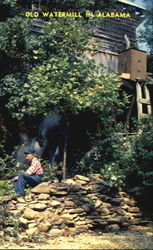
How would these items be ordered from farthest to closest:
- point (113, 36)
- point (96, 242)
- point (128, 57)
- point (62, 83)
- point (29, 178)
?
point (113, 36) < point (128, 57) < point (62, 83) < point (29, 178) < point (96, 242)

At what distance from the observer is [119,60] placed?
48.9ft

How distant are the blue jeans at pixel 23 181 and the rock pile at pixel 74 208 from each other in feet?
0.68

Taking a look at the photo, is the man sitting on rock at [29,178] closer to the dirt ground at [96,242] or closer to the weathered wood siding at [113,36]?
the dirt ground at [96,242]

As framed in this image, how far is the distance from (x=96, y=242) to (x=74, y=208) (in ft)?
4.83

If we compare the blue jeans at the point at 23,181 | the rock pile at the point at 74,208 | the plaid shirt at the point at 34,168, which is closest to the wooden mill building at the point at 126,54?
the rock pile at the point at 74,208

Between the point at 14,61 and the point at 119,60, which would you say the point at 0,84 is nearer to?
the point at 14,61

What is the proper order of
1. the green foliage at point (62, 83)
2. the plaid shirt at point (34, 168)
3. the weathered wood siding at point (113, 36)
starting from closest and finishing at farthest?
1. the plaid shirt at point (34, 168)
2. the green foliage at point (62, 83)
3. the weathered wood siding at point (113, 36)

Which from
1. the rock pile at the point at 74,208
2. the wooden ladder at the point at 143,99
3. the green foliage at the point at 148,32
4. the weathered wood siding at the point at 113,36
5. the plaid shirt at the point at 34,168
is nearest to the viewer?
the rock pile at the point at 74,208

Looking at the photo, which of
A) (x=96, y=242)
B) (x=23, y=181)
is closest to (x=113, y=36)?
(x=23, y=181)

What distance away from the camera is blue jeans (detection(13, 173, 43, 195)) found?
26.3 feet

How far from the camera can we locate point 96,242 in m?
6.82

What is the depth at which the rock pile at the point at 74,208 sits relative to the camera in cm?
743

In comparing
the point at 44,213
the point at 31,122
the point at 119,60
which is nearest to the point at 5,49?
the point at 31,122

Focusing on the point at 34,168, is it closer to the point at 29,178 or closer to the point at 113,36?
the point at 29,178
